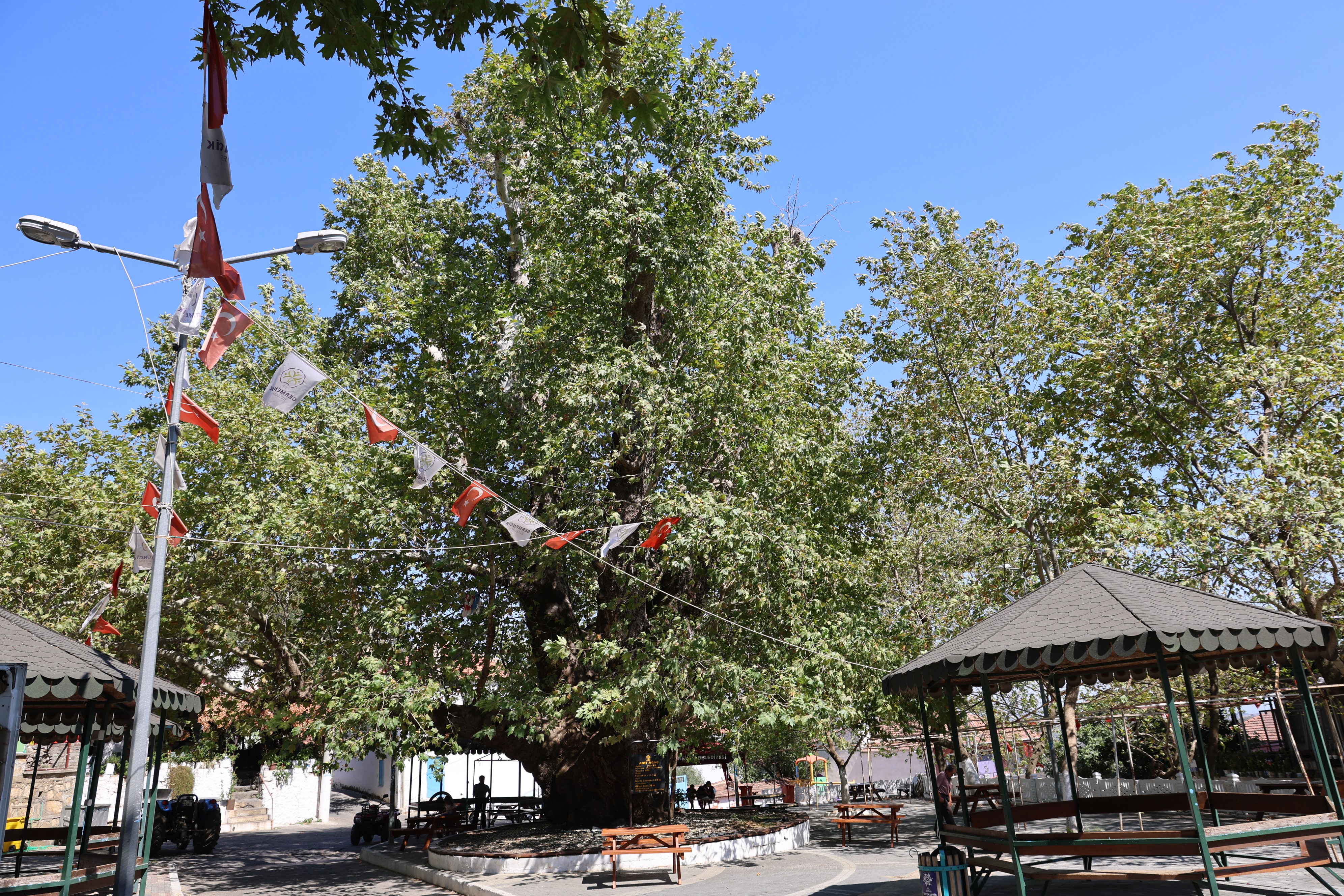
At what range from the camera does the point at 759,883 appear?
42.8ft

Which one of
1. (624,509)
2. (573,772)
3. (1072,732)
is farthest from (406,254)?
(1072,732)

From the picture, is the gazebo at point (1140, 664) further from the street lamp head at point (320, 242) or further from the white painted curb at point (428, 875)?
the street lamp head at point (320, 242)

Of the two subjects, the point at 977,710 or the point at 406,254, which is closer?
the point at 406,254

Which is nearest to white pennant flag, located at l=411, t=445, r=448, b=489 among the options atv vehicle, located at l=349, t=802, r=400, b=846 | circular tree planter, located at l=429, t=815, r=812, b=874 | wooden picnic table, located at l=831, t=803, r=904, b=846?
circular tree planter, located at l=429, t=815, r=812, b=874

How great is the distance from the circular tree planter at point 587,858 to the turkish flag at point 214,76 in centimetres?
1266

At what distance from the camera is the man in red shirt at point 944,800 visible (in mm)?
11438

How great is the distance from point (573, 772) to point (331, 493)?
8384 millimetres

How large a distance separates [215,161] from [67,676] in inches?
220

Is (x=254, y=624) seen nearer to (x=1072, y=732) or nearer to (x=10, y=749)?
(x=10, y=749)

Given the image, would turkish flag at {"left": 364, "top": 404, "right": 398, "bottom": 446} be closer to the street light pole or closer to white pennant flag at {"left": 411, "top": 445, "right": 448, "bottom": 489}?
white pennant flag at {"left": 411, "top": 445, "right": 448, "bottom": 489}

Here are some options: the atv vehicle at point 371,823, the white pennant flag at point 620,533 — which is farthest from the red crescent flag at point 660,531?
the atv vehicle at point 371,823

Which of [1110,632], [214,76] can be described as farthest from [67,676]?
[1110,632]

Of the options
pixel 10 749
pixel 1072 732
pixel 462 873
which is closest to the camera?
pixel 10 749

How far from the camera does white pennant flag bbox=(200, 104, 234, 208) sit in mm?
7172
